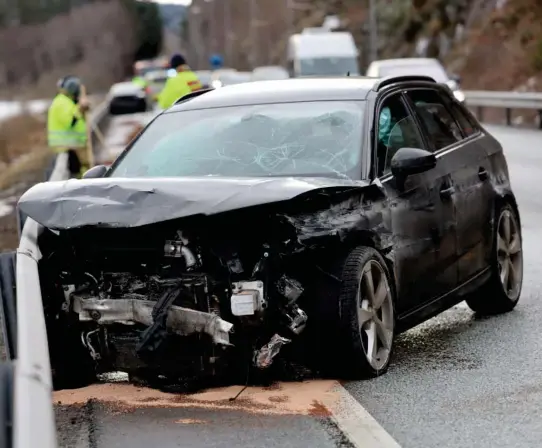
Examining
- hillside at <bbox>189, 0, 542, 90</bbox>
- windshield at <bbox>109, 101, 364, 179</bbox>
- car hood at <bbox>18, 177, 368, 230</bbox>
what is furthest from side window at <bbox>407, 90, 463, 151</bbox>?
hillside at <bbox>189, 0, 542, 90</bbox>

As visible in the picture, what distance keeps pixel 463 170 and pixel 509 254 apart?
909 millimetres

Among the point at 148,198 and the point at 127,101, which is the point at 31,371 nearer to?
the point at 148,198

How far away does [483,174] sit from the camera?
27.1ft

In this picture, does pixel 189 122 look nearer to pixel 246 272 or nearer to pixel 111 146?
pixel 246 272

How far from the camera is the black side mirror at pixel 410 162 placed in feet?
22.6

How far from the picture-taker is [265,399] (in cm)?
602

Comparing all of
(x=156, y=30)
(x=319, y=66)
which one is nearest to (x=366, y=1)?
(x=319, y=66)

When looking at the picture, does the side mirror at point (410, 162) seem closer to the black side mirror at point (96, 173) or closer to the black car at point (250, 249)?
the black car at point (250, 249)

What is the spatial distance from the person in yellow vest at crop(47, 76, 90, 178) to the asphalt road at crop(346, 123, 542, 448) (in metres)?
9.63

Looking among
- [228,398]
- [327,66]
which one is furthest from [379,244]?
[327,66]

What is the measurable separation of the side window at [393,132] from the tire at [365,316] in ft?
2.34

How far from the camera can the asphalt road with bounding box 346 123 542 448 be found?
5.41 m

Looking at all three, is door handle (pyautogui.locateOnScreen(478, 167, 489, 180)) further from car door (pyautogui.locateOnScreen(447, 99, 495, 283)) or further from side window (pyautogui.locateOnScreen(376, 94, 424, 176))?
side window (pyautogui.locateOnScreen(376, 94, 424, 176))

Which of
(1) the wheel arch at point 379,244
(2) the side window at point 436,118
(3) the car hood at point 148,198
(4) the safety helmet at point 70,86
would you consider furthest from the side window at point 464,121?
(4) the safety helmet at point 70,86
